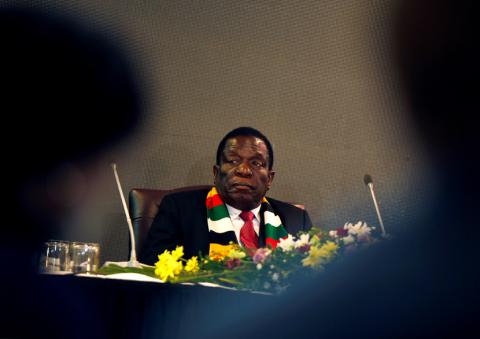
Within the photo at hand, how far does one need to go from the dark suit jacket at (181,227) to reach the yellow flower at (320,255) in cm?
121

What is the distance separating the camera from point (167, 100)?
3.13 metres

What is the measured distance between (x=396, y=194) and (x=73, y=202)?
1.69 metres

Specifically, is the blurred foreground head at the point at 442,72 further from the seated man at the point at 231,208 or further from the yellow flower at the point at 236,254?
the seated man at the point at 231,208

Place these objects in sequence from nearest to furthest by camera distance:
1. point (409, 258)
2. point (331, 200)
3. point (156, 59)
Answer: point (409, 258), point (156, 59), point (331, 200)

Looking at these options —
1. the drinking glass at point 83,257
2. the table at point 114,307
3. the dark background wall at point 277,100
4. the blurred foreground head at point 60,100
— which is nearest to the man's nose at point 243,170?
the dark background wall at point 277,100

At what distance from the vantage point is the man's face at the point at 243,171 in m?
2.56

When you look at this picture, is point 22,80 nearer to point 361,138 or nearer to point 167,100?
point 167,100

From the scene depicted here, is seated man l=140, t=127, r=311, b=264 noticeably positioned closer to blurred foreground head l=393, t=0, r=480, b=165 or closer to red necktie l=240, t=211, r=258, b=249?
red necktie l=240, t=211, r=258, b=249

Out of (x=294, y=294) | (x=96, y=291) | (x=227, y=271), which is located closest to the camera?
(x=294, y=294)

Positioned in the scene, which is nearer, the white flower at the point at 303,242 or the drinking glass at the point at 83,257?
the white flower at the point at 303,242

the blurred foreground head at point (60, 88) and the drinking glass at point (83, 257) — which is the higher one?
the blurred foreground head at point (60, 88)

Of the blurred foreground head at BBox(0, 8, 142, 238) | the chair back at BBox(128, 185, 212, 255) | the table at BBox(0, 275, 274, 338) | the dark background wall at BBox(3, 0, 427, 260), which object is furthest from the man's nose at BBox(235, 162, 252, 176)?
the table at BBox(0, 275, 274, 338)

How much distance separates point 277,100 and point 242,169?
85cm

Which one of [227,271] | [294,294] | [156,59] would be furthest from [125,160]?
[294,294]
